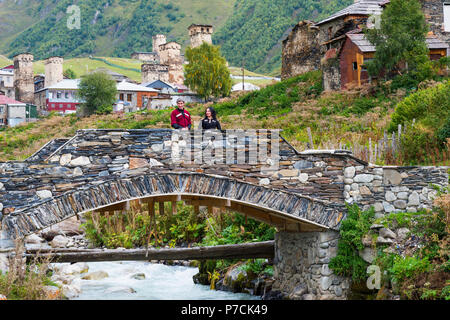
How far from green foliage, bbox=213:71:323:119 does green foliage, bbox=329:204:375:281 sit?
51.1 feet

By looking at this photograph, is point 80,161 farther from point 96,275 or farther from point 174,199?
point 96,275

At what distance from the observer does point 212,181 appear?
33.3 feet

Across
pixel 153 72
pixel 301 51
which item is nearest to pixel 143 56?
pixel 153 72

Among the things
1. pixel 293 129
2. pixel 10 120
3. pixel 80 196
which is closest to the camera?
pixel 80 196

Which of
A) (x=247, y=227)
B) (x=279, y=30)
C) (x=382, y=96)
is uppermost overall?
(x=279, y=30)

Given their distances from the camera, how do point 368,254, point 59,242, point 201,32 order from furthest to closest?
point 201,32, point 59,242, point 368,254

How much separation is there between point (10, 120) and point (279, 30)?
46.6m

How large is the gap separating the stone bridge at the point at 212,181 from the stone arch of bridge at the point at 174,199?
15 millimetres

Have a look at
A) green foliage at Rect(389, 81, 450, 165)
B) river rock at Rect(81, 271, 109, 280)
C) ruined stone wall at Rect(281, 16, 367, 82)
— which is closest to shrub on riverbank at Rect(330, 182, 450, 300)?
green foliage at Rect(389, 81, 450, 165)

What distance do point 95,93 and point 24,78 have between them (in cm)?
2461

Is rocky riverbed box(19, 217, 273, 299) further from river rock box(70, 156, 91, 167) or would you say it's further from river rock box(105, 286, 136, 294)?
river rock box(70, 156, 91, 167)
